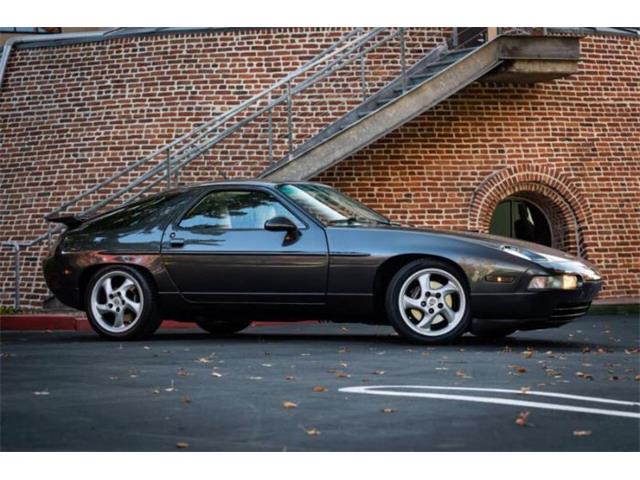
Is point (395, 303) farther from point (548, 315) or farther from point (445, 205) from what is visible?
point (445, 205)

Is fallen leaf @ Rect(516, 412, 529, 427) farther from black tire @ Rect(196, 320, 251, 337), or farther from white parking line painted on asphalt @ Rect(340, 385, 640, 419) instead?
black tire @ Rect(196, 320, 251, 337)

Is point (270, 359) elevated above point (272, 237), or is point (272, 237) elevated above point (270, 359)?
point (272, 237)

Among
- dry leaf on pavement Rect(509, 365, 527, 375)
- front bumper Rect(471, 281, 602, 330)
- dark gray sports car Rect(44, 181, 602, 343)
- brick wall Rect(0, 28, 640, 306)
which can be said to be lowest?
dry leaf on pavement Rect(509, 365, 527, 375)

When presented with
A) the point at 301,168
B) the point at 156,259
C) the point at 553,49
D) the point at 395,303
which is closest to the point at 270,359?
the point at 395,303

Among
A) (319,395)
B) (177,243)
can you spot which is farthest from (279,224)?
(319,395)

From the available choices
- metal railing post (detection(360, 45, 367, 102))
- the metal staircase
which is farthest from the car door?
metal railing post (detection(360, 45, 367, 102))

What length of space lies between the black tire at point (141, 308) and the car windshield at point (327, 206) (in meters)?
1.42

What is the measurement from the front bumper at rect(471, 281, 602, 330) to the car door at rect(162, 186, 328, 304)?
4.36ft

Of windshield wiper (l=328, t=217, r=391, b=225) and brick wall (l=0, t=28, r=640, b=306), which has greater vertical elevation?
brick wall (l=0, t=28, r=640, b=306)

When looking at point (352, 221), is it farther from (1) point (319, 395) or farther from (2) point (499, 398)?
(2) point (499, 398)

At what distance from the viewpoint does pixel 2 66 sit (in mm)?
21109

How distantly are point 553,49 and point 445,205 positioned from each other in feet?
9.07

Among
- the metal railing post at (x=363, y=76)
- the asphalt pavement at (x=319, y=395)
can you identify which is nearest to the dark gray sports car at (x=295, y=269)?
the asphalt pavement at (x=319, y=395)

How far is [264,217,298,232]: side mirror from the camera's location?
11.2m
